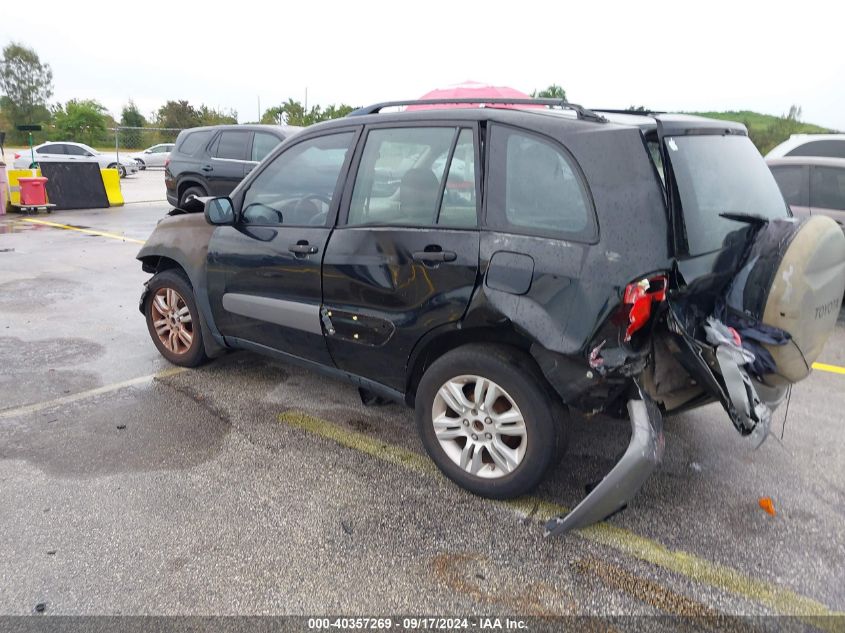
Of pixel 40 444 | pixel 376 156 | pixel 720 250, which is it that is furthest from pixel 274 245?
pixel 720 250

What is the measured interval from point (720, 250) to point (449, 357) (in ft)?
4.29

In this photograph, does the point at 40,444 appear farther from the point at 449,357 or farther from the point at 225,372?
the point at 449,357

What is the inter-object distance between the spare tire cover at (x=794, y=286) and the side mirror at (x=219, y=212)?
2797 millimetres

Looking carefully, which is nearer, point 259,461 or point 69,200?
point 259,461

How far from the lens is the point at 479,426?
2977 mm

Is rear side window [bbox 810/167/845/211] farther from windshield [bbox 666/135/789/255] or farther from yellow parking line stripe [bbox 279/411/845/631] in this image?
yellow parking line stripe [bbox 279/411/845/631]

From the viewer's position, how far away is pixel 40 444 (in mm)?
3502

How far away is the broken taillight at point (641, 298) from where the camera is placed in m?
2.54

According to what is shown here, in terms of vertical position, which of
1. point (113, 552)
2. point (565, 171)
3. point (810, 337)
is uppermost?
point (565, 171)

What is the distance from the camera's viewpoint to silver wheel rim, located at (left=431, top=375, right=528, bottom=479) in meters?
2.88

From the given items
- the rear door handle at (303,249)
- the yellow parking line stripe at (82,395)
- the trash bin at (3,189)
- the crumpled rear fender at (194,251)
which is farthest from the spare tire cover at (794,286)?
the trash bin at (3,189)

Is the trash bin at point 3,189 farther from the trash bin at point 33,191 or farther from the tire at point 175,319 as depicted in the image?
the tire at point 175,319

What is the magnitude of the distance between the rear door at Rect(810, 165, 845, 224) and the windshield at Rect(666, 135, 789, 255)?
3818 mm

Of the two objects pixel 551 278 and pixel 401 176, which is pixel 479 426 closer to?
pixel 551 278
